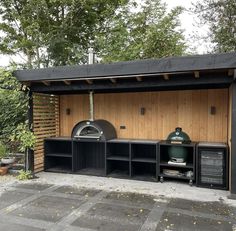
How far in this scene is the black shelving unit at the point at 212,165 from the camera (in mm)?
5105

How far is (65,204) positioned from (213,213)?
8.24 ft

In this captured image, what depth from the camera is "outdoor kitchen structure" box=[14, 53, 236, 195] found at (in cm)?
488

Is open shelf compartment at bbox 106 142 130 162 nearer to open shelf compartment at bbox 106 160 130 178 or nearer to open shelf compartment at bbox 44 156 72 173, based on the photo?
open shelf compartment at bbox 106 160 130 178

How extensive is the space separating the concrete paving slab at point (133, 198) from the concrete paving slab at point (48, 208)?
0.68 metres

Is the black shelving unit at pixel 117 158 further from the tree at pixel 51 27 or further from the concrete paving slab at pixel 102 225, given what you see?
the tree at pixel 51 27

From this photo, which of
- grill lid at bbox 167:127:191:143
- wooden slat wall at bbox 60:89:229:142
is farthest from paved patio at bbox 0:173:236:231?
wooden slat wall at bbox 60:89:229:142

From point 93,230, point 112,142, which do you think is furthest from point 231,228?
point 112,142

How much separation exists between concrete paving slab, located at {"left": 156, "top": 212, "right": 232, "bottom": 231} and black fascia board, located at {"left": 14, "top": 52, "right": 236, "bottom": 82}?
8.25ft

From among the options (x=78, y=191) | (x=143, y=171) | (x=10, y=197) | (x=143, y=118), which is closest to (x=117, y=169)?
(x=143, y=171)

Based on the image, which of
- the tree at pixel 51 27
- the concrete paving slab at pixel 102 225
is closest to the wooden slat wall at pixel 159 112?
the concrete paving slab at pixel 102 225

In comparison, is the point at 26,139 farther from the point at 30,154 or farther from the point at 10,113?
the point at 10,113

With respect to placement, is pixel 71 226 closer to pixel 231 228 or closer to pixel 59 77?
pixel 231 228

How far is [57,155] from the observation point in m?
6.72

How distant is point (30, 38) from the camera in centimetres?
1141
